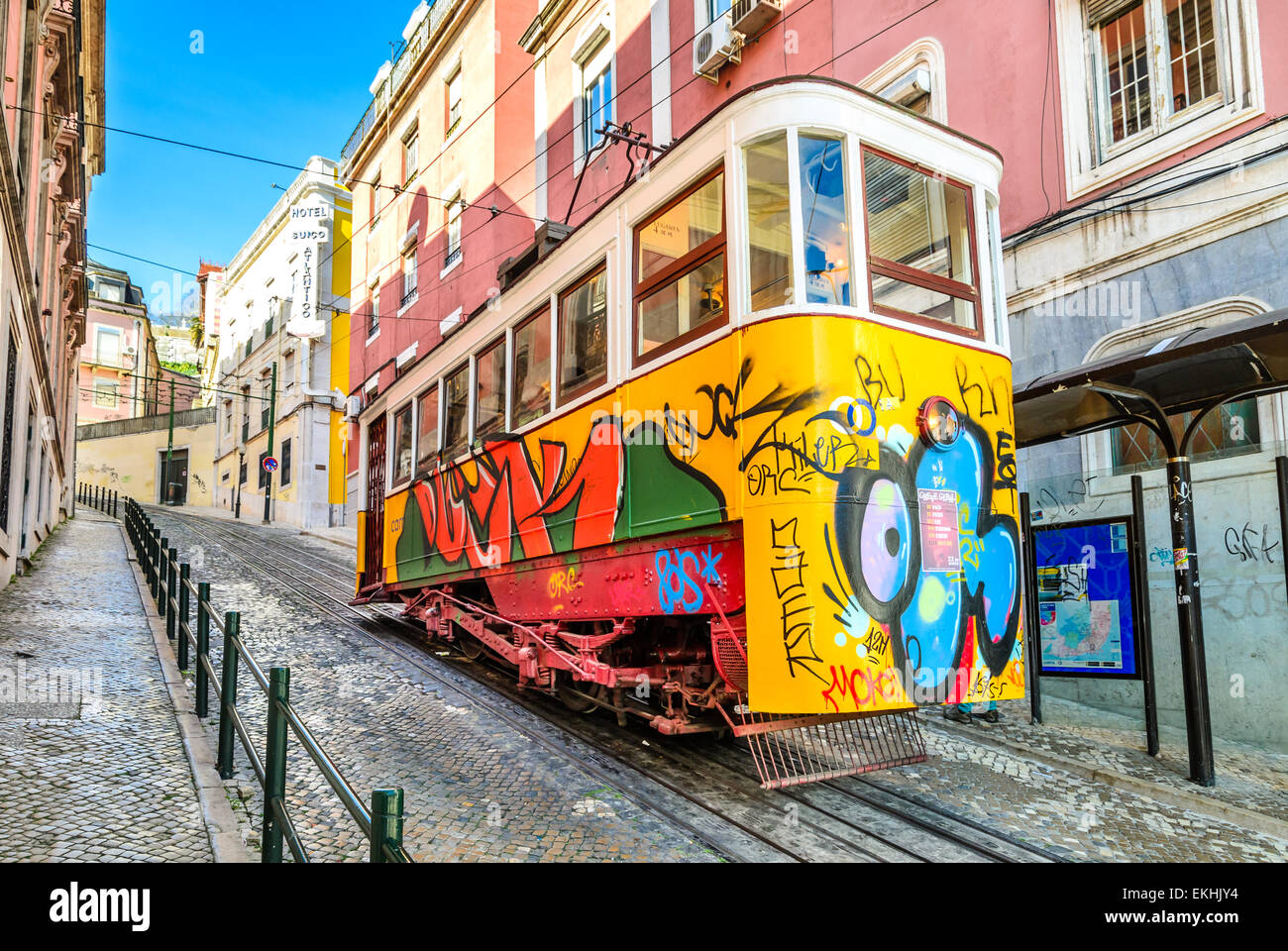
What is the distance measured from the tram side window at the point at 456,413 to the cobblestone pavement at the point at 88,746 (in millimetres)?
3102

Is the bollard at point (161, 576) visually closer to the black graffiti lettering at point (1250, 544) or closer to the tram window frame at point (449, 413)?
the tram window frame at point (449, 413)

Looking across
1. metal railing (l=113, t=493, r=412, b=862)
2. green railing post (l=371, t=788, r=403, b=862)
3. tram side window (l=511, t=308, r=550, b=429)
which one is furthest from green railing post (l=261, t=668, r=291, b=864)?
tram side window (l=511, t=308, r=550, b=429)

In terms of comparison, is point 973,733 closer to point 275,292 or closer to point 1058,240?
point 1058,240

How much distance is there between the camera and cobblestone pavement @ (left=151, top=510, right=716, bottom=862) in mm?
4270

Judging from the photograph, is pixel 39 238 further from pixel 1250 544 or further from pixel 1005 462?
pixel 1250 544

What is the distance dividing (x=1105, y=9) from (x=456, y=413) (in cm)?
707

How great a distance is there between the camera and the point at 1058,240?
8172 millimetres

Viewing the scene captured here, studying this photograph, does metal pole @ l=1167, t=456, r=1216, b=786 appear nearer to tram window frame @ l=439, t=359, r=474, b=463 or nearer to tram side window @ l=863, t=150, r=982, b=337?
tram side window @ l=863, t=150, r=982, b=337

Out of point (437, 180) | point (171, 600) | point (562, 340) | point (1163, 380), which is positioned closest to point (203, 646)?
point (171, 600)

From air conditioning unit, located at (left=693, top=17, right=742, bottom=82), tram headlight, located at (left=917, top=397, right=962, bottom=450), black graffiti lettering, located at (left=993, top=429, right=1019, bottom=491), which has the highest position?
air conditioning unit, located at (left=693, top=17, right=742, bottom=82)

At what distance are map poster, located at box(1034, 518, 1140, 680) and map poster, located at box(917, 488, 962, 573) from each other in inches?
106

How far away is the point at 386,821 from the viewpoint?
7.38ft

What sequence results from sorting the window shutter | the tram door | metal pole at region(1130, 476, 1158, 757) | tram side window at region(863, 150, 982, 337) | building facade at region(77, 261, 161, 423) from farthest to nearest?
building facade at region(77, 261, 161, 423) → the tram door → the window shutter → metal pole at region(1130, 476, 1158, 757) → tram side window at region(863, 150, 982, 337)
